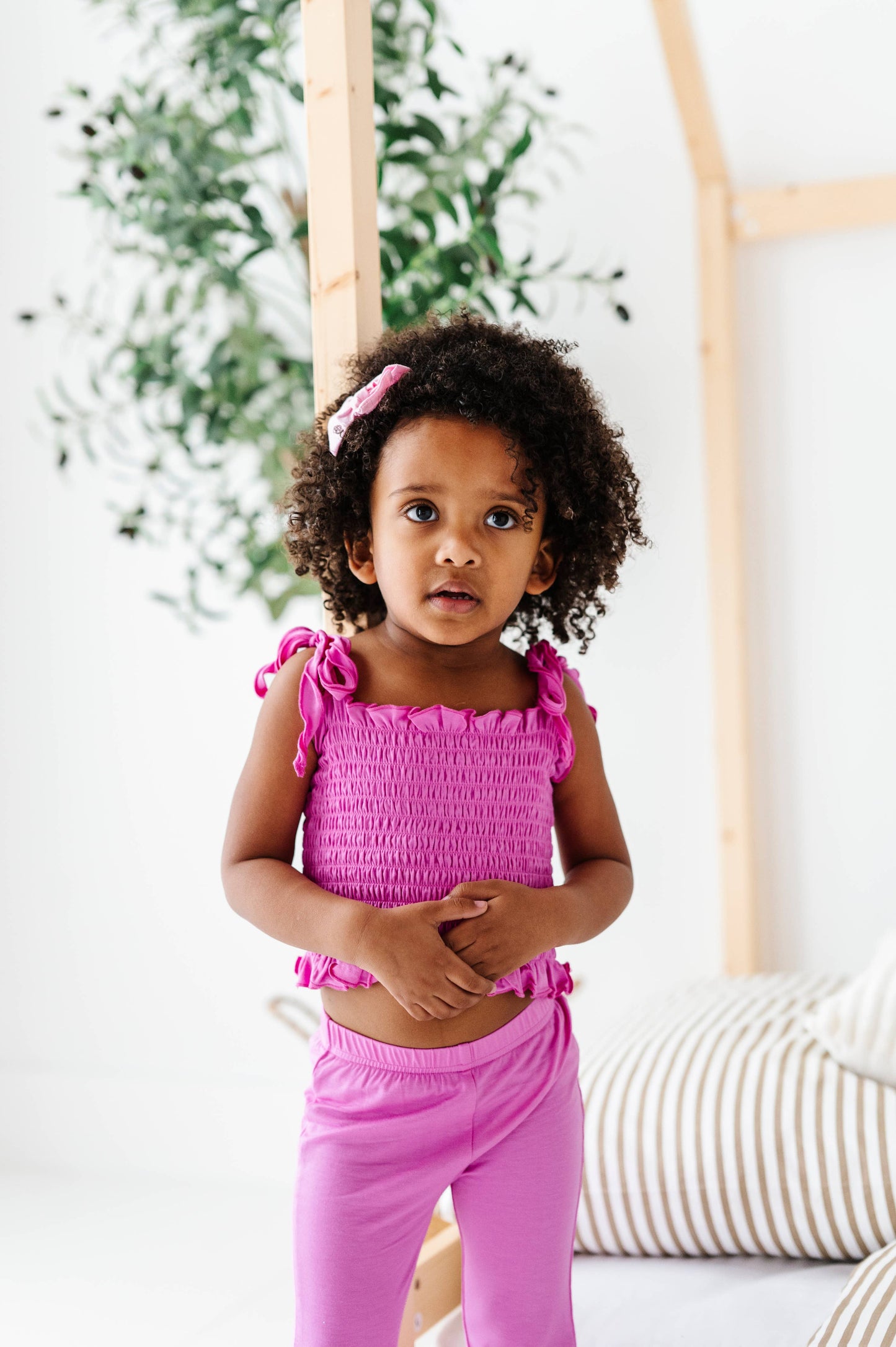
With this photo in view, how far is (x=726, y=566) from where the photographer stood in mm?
1905

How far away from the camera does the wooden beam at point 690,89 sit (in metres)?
1.61

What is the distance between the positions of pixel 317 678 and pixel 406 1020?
0.25 m

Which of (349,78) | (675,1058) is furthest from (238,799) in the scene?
(675,1058)

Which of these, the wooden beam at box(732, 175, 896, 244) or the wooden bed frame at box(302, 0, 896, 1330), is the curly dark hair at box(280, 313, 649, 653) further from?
the wooden beam at box(732, 175, 896, 244)

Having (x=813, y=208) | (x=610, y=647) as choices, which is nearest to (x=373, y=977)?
(x=610, y=647)

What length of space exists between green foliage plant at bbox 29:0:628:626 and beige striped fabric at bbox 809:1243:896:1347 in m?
1.16

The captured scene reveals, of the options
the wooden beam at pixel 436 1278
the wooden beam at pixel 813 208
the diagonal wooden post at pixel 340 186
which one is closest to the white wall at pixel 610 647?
the wooden beam at pixel 813 208

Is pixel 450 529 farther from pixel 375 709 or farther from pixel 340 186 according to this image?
pixel 340 186

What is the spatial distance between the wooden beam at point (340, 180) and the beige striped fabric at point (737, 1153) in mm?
811

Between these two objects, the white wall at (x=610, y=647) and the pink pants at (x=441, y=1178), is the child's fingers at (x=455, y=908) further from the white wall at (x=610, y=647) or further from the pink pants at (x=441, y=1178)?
the white wall at (x=610, y=647)

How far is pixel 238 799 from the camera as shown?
90 centimetres

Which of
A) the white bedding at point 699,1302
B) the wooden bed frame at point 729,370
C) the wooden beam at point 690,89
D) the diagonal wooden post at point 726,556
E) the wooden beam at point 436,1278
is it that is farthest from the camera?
the diagonal wooden post at point 726,556

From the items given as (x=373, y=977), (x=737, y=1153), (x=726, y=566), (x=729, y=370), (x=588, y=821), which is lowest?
(x=737, y=1153)

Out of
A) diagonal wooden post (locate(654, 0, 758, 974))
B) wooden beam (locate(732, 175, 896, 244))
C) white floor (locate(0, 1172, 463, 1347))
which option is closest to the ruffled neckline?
white floor (locate(0, 1172, 463, 1347))
